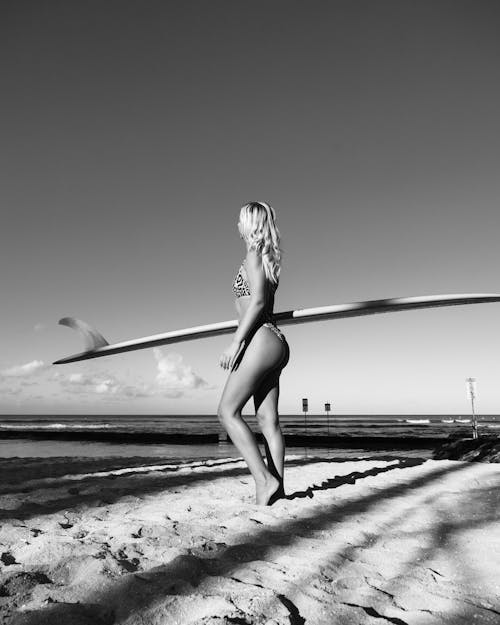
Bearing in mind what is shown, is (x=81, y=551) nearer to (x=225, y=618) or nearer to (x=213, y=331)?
(x=225, y=618)

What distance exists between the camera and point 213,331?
395cm

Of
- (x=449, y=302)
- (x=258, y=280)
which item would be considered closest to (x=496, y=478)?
(x=449, y=302)

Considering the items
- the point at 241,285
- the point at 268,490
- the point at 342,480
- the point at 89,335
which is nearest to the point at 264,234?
the point at 241,285

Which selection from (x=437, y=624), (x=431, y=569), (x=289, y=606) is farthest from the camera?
(x=431, y=569)

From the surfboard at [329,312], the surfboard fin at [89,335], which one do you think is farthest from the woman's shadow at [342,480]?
the surfboard fin at [89,335]

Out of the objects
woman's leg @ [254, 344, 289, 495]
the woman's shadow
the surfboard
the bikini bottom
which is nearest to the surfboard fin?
the surfboard

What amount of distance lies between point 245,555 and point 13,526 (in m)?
1.34

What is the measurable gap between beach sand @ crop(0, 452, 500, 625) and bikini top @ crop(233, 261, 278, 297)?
4.11 feet

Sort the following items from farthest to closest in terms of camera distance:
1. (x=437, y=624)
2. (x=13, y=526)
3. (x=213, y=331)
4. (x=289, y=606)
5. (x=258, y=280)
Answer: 1. (x=213, y=331)
2. (x=258, y=280)
3. (x=13, y=526)
4. (x=289, y=606)
5. (x=437, y=624)

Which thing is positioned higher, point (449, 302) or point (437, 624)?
point (449, 302)

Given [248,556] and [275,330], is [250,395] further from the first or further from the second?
[248,556]

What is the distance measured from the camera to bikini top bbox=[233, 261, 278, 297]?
2.74 metres

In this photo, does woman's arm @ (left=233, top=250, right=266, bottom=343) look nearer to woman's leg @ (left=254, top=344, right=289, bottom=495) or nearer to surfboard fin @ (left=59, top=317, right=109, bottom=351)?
woman's leg @ (left=254, top=344, right=289, bottom=495)

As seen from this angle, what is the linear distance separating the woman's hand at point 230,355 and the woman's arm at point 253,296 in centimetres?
3
